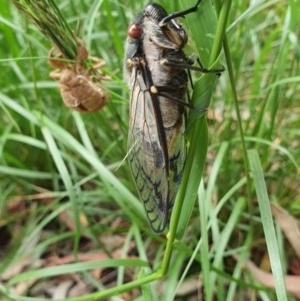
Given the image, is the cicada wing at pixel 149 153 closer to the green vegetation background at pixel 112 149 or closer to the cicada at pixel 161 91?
the cicada at pixel 161 91

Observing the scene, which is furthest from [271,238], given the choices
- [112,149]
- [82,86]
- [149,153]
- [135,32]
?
[112,149]

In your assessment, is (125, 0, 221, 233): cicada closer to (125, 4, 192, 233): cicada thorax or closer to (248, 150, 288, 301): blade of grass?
(125, 4, 192, 233): cicada thorax

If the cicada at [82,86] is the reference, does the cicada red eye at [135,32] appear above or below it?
above

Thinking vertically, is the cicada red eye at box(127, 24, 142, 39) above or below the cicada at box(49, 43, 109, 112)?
above

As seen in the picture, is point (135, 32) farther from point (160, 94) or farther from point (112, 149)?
point (112, 149)

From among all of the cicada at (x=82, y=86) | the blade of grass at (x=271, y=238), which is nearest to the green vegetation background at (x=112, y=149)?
the cicada at (x=82, y=86)

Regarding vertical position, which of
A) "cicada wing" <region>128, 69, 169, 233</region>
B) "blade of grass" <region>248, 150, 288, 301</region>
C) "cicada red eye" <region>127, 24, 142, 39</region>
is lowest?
"blade of grass" <region>248, 150, 288, 301</region>

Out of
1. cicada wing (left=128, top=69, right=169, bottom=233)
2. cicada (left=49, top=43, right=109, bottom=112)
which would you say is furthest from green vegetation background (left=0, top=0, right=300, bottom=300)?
cicada wing (left=128, top=69, right=169, bottom=233)
